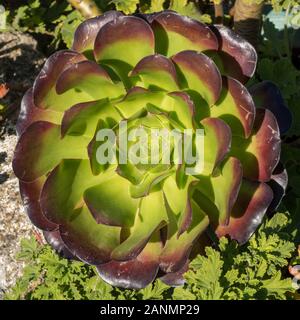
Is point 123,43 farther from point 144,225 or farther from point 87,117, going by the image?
point 144,225

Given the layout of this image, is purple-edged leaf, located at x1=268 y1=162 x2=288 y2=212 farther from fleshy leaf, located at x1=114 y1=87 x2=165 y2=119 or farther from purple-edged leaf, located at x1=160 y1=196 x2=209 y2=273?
fleshy leaf, located at x1=114 y1=87 x2=165 y2=119

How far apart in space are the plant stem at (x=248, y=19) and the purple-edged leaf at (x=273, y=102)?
18.4 inches

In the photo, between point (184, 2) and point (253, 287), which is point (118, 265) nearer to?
point (253, 287)

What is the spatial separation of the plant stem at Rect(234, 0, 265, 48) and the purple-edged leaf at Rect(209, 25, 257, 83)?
48 cm

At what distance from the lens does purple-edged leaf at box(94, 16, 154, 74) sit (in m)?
1.13

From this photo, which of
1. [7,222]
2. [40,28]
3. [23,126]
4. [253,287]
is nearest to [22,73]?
[40,28]

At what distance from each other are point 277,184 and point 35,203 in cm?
46

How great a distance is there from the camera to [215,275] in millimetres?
1206

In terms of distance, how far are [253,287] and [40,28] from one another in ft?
3.91

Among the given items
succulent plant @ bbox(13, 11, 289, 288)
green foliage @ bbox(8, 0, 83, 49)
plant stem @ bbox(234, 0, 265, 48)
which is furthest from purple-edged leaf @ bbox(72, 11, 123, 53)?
green foliage @ bbox(8, 0, 83, 49)

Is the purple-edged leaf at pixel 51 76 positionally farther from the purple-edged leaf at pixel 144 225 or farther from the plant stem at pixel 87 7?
the plant stem at pixel 87 7

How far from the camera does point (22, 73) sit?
193 centimetres

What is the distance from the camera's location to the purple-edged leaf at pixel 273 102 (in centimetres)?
121

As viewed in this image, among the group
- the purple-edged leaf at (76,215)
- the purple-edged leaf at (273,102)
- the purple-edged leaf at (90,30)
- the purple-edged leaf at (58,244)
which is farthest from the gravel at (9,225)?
the purple-edged leaf at (273,102)
